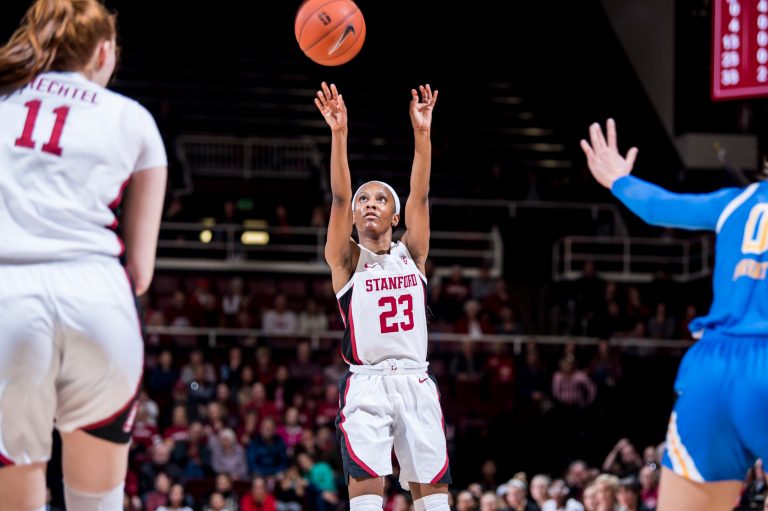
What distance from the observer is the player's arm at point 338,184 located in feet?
21.0

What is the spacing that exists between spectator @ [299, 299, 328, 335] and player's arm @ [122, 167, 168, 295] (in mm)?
14065

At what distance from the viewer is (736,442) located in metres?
4.24

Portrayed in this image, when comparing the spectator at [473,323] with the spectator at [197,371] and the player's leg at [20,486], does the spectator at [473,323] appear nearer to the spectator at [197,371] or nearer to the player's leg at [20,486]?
the spectator at [197,371]

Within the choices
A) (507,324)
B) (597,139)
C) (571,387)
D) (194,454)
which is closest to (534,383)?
(571,387)

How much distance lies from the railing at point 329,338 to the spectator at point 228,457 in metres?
2.80

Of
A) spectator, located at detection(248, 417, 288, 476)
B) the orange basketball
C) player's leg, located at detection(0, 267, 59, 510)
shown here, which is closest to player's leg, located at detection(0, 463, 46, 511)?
player's leg, located at detection(0, 267, 59, 510)

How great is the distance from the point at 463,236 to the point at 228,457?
6.92 meters

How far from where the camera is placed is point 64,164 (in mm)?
3352

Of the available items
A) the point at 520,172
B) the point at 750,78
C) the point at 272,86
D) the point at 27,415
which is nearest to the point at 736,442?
the point at 27,415

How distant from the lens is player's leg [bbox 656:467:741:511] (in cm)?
430

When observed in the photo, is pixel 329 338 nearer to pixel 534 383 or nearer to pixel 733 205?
pixel 534 383

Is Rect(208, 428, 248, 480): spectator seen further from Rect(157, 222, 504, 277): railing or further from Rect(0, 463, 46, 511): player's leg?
Rect(0, 463, 46, 511): player's leg

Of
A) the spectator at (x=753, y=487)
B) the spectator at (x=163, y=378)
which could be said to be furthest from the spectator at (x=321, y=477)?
the spectator at (x=753, y=487)

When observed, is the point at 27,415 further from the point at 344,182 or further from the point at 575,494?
the point at 575,494
